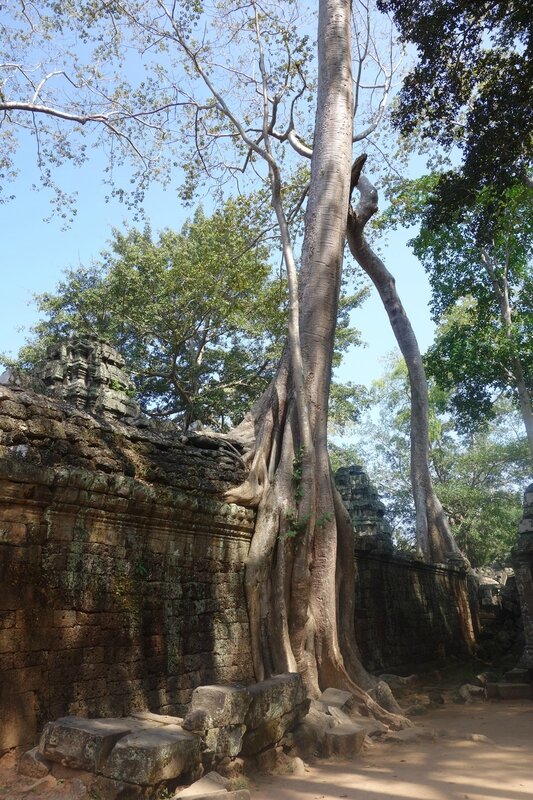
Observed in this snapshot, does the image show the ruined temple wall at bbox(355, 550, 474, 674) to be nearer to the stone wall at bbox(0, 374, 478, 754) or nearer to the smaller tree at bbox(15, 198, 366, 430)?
the stone wall at bbox(0, 374, 478, 754)

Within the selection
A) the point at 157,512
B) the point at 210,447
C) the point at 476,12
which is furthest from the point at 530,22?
the point at 157,512

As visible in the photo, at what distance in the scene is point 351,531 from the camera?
710 centimetres

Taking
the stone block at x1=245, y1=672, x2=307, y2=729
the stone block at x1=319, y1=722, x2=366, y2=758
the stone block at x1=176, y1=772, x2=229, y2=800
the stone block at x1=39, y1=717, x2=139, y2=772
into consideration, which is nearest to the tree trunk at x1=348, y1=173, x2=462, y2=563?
the stone block at x1=319, y1=722, x2=366, y2=758

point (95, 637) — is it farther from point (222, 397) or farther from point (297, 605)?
point (222, 397)

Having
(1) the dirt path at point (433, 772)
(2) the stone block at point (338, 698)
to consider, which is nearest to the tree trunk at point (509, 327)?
(1) the dirt path at point (433, 772)

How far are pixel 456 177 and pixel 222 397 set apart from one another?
9.81 meters

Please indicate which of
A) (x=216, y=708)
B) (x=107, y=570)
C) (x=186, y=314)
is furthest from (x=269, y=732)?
(x=186, y=314)

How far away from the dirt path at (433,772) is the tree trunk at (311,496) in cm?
75

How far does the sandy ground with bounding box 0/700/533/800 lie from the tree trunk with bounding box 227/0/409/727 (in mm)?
767

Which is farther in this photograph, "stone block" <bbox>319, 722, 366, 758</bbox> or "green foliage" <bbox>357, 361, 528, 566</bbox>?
"green foliage" <bbox>357, 361, 528, 566</bbox>

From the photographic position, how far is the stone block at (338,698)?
555 cm

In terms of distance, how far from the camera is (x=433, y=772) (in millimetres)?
4363

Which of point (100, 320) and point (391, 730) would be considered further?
point (100, 320)

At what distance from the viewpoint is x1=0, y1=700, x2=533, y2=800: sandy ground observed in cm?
361
